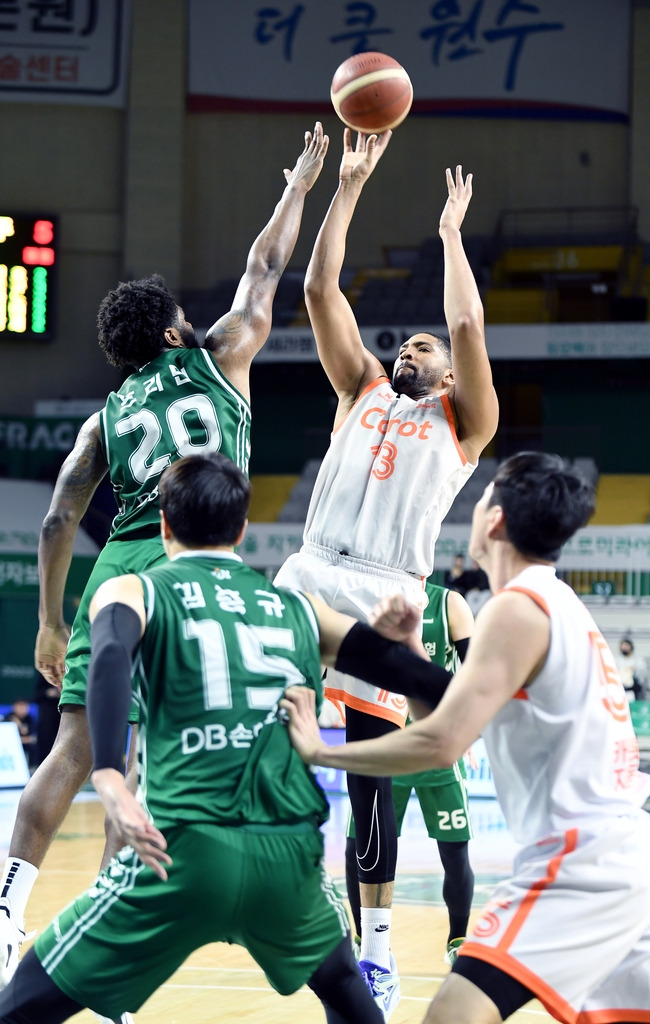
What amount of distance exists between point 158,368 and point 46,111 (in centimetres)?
1770

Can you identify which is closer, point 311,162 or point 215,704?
point 215,704

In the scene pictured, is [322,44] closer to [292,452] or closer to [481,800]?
[292,452]

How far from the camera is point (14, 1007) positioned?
102 inches

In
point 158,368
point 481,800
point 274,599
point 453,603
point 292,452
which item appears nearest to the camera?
point 274,599

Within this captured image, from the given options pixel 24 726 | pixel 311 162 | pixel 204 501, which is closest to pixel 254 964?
pixel 204 501

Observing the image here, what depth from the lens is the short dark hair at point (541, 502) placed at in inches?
111

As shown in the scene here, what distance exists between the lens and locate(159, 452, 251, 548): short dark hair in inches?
112

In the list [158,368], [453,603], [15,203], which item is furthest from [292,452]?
[158,368]

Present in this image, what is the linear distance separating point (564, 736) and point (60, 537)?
208 centimetres

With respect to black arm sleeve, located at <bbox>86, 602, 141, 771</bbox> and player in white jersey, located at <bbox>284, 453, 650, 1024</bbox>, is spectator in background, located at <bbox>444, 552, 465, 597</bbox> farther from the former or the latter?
black arm sleeve, located at <bbox>86, 602, 141, 771</bbox>

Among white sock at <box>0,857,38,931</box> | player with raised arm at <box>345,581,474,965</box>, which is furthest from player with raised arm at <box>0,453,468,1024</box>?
player with raised arm at <box>345,581,474,965</box>

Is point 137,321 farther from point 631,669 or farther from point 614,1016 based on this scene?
point 631,669

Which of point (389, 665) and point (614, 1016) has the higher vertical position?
point (389, 665)

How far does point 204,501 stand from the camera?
2.84m
